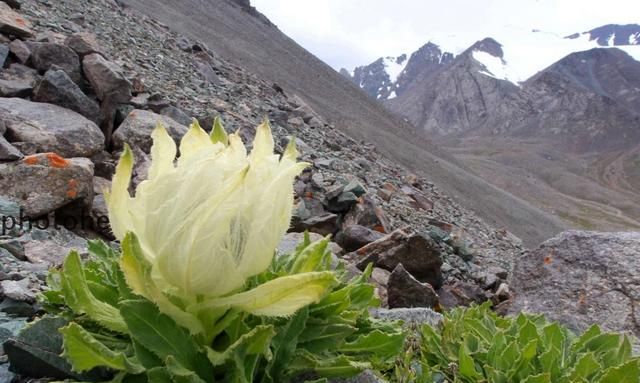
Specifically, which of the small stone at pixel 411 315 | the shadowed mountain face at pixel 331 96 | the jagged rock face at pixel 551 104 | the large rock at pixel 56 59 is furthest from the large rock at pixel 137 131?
the jagged rock face at pixel 551 104

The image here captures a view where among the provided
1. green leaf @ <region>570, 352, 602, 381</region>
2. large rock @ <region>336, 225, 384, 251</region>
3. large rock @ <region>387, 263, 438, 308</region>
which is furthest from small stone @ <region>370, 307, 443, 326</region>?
large rock @ <region>336, 225, 384, 251</region>

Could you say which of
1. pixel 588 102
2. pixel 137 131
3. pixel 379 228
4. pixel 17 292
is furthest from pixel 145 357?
pixel 588 102

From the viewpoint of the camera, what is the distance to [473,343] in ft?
11.5

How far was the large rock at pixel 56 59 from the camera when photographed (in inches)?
370

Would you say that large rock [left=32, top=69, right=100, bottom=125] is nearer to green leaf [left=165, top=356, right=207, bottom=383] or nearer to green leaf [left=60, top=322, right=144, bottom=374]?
green leaf [left=60, top=322, right=144, bottom=374]

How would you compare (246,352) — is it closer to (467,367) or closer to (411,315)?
(467,367)

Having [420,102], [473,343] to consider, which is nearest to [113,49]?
[473,343]

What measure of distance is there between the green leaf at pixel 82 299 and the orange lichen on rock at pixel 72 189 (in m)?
4.13

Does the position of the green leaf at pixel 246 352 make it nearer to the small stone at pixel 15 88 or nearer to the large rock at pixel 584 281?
the large rock at pixel 584 281

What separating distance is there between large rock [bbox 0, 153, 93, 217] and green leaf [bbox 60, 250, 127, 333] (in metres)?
3.91

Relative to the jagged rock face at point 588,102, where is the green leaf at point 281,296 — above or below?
below

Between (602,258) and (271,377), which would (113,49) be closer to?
(602,258)

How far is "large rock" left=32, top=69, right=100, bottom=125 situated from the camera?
8227 millimetres

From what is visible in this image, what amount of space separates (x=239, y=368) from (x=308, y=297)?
0.37m
